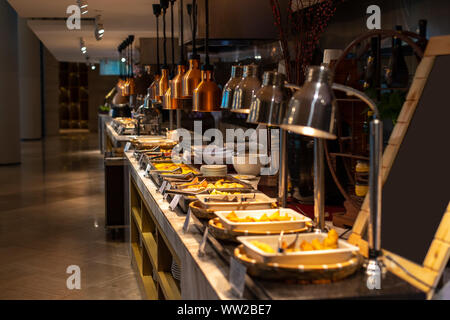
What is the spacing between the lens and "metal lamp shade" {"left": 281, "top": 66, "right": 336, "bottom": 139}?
145cm

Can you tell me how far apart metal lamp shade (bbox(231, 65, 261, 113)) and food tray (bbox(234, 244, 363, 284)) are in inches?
30.0

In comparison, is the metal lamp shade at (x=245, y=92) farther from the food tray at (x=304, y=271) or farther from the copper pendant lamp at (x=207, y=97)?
the food tray at (x=304, y=271)

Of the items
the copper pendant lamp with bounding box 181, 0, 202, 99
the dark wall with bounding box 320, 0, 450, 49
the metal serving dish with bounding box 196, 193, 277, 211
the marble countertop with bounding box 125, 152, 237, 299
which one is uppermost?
the dark wall with bounding box 320, 0, 450, 49

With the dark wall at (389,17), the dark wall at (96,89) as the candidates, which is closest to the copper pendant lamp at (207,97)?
the dark wall at (389,17)

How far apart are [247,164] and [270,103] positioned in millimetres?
2158

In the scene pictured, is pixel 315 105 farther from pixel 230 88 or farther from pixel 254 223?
pixel 230 88

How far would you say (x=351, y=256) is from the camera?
1684 mm

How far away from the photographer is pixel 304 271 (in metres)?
1.54

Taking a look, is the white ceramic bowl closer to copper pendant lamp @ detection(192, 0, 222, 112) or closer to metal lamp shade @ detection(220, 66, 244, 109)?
copper pendant lamp @ detection(192, 0, 222, 112)

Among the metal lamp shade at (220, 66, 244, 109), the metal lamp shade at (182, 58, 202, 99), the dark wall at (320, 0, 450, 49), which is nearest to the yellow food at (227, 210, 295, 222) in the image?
the metal lamp shade at (220, 66, 244, 109)

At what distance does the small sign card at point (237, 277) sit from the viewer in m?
1.58
